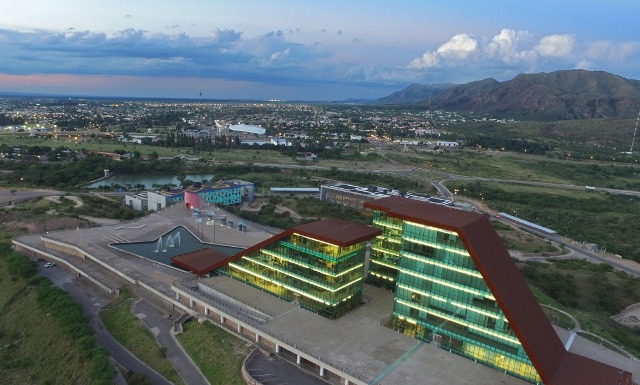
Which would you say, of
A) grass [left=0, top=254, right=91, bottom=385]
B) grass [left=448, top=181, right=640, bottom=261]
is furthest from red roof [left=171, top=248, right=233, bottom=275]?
grass [left=448, top=181, right=640, bottom=261]

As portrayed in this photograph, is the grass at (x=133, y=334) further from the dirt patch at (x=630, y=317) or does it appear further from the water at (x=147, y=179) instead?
the water at (x=147, y=179)

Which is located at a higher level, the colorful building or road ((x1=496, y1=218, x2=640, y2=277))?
the colorful building

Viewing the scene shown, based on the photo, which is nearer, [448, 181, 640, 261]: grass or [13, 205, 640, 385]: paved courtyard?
[13, 205, 640, 385]: paved courtyard

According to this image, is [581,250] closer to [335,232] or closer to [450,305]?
[450,305]

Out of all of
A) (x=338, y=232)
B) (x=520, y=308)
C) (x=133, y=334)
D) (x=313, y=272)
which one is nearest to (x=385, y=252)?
(x=338, y=232)

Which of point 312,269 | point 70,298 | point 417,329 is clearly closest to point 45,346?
point 70,298

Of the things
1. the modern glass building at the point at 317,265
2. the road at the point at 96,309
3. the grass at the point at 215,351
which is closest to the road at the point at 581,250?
the modern glass building at the point at 317,265

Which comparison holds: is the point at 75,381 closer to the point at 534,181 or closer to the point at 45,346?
the point at 45,346

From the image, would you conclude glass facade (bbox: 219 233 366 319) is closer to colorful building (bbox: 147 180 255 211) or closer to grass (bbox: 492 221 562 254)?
colorful building (bbox: 147 180 255 211)
